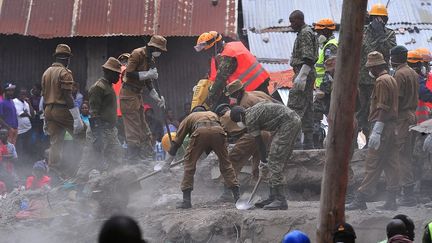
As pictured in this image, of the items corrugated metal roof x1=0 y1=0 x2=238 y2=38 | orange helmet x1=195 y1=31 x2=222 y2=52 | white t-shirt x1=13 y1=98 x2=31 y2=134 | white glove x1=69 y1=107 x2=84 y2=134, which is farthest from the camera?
corrugated metal roof x1=0 y1=0 x2=238 y2=38

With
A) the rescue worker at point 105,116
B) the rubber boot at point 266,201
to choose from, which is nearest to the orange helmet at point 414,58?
the rubber boot at point 266,201

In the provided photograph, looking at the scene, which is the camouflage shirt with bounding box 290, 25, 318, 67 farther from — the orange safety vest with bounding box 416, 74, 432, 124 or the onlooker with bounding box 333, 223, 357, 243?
the onlooker with bounding box 333, 223, 357, 243

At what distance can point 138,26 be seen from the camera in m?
18.6

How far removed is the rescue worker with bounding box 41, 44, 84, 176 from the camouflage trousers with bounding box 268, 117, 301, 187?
3068mm

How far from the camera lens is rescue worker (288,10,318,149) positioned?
12.3m

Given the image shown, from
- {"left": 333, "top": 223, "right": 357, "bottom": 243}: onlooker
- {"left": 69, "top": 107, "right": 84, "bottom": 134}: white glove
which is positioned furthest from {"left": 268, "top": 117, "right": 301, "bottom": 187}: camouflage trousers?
{"left": 333, "top": 223, "right": 357, "bottom": 243}: onlooker

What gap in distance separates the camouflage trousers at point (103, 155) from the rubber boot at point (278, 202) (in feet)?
8.83

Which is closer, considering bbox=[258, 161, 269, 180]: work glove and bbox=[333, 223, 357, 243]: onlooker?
bbox=[333, 223, 357, 243]: onlooker

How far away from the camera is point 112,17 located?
61.4 ft

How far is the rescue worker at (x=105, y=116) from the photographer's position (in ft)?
42.8

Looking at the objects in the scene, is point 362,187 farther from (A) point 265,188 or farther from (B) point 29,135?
(B) point 29,135

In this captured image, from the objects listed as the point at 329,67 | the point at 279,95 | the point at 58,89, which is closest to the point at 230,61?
the point at 329,67

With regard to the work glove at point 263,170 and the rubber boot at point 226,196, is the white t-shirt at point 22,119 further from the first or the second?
the work glove at point 263,170

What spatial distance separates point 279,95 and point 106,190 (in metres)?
5.15
